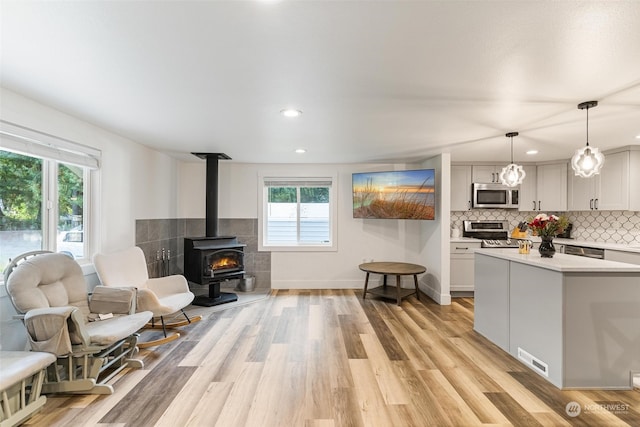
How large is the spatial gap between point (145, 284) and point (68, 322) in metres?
1.37

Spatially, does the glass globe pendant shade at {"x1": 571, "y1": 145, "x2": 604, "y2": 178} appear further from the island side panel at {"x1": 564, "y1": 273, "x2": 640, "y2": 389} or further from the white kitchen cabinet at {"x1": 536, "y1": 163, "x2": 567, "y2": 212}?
the white kitchen cabinet at {"x1": 536, "y1": 163, "x2": 567, "y2": 212}

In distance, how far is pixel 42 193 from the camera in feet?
9.21

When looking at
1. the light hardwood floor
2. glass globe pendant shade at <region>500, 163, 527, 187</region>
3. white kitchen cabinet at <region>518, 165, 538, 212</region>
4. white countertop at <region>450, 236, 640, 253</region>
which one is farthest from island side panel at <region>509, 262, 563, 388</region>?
white kitchen cabinet at <region>518, 165, 538, 212</region>

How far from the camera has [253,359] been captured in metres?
2.84

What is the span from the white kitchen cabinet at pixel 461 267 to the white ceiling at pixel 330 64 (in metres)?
2.15

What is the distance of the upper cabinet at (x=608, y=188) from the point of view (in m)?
4.28

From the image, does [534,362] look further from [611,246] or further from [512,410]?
[611,246]

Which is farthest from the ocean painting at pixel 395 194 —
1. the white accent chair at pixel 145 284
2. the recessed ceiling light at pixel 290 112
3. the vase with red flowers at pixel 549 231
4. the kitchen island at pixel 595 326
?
the white accent chair at pixel 145 284

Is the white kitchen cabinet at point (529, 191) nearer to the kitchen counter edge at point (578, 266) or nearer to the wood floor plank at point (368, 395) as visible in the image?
the kitchen counter edge at point (578, 266)

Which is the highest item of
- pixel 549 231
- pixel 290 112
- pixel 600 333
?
pixel 290 112

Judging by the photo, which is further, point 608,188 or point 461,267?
point 461,267

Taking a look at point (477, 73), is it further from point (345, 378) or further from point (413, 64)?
point (345, 378)

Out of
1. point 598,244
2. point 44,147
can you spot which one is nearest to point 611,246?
point 598,244

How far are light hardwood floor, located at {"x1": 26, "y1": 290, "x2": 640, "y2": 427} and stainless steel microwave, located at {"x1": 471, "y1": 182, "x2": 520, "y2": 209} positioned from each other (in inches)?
98.3
